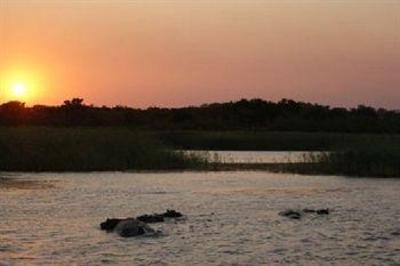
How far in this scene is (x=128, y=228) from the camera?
18.0m

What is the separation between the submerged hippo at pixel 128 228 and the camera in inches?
706

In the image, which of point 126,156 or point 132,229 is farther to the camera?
point 126,156

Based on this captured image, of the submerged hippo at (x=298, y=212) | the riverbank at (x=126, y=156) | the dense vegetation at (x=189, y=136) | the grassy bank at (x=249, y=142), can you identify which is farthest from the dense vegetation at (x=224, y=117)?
the submerged hippo at (x=298, y=212)

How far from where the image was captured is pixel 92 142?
40.1 m

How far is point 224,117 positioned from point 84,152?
56.3 m

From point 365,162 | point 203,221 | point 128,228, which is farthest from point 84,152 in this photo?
point 128,228

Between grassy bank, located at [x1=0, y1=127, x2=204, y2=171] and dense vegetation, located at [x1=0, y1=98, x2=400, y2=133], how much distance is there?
35944 millimetres

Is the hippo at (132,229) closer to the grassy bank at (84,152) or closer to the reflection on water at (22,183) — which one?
the reflection on water at (22,183)

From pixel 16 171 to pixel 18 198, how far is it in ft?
39.6

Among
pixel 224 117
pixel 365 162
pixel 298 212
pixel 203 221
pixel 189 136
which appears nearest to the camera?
pixel 203 221

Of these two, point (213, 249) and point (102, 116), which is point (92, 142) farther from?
point (102, 116)

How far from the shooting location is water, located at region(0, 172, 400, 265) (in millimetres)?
15703

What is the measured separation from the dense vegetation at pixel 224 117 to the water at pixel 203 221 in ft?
143

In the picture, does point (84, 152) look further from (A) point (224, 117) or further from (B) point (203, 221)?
(A) point (224, 117)
